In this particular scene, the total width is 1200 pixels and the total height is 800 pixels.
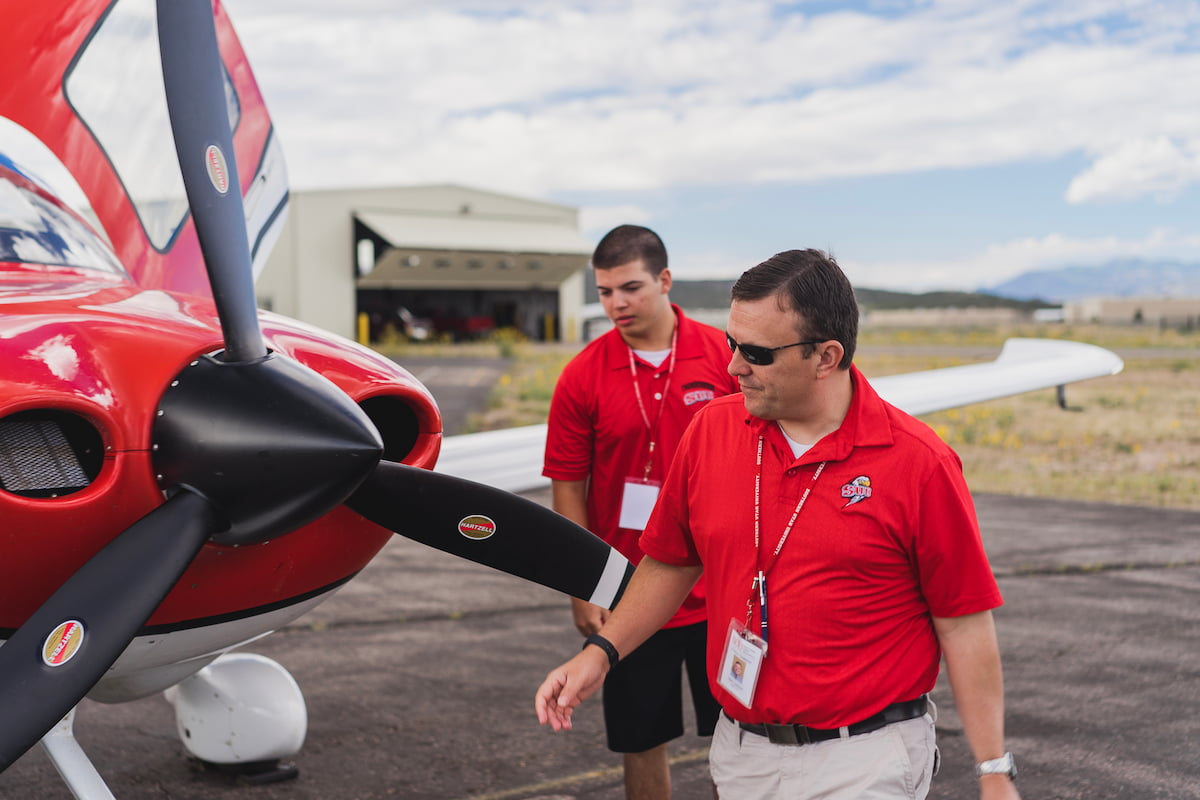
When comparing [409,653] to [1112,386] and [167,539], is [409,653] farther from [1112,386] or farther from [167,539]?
[1112,386]

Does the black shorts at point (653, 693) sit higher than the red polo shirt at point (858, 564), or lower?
lower

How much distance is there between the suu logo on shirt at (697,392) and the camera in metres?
3.47

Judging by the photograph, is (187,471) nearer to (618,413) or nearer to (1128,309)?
(618,413)

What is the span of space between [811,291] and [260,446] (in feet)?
3.84

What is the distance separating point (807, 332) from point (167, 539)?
1.37 m

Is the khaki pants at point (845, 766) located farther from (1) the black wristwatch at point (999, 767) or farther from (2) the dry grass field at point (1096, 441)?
(2) the dry grass field at point (1096, 441)

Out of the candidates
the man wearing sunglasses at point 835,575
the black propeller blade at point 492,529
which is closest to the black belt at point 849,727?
the man wearing sunglasses at point 835,575

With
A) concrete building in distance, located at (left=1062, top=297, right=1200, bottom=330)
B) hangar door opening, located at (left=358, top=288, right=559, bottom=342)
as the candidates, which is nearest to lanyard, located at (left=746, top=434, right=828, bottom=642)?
hangar door opening, located at (left=358, top=288, right=559, bottom=342)

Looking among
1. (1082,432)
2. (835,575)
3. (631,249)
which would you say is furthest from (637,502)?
(1082,432)

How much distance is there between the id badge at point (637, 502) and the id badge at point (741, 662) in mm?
1085

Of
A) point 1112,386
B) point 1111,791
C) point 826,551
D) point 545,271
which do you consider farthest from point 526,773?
point 545,271

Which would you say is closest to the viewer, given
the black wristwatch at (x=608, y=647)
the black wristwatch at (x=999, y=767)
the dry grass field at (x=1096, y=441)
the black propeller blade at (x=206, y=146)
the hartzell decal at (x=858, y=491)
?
the black wristwatch at (x=999, y=767)

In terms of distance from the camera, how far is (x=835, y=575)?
2.19 metres

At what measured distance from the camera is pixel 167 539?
234 cm
